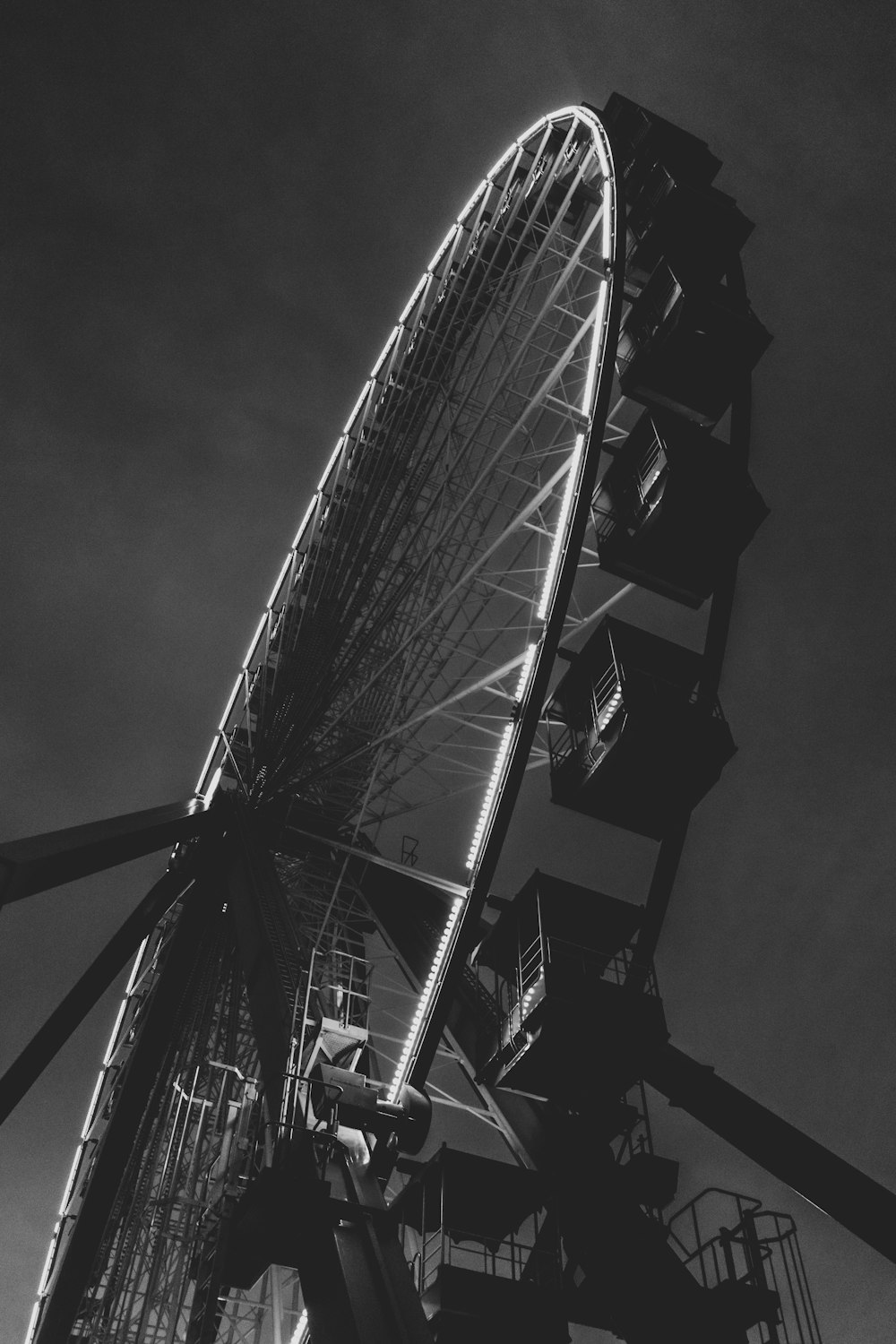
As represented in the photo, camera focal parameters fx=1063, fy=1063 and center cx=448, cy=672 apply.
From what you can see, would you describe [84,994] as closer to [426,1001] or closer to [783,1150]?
[426,1001]

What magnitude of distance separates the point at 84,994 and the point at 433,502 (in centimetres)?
814

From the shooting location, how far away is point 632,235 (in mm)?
16531

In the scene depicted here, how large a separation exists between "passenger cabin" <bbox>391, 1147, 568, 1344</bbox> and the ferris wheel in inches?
2.6

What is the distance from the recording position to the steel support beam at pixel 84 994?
12.2 m

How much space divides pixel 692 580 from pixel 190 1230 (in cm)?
1077

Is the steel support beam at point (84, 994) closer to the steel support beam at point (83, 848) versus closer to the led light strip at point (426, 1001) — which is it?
the steel support beam at point (83, 848)

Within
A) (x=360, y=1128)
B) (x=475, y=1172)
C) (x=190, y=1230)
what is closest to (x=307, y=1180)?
(x=360, y=1128)

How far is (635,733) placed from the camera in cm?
1250

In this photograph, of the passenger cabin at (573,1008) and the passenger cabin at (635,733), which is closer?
the passenger cabin at (573,1008)

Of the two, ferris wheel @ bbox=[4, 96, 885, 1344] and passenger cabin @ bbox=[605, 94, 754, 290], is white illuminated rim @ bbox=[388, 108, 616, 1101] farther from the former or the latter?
passenger cabin @ bbox=[605, 94, 754, 290]

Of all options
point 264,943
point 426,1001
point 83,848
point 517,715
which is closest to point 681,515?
point 517,715

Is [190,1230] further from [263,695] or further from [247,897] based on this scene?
[263,695]

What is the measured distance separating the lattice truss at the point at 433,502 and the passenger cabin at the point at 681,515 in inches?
43.1

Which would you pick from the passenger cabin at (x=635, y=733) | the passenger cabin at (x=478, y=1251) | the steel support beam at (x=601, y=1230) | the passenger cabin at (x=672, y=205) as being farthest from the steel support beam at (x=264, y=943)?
the passenger cabin at (x=672, y=205)
